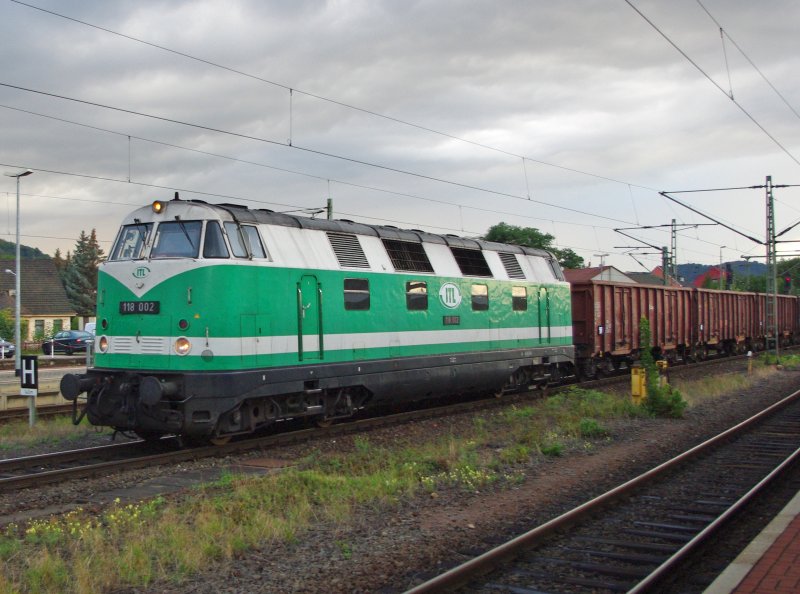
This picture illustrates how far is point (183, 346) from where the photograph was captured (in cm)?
1159

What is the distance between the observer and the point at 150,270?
12.0 m

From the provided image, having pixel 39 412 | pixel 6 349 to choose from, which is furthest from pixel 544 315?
pixel 6 349

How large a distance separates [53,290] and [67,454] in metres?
56.0

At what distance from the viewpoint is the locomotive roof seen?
12.5 m

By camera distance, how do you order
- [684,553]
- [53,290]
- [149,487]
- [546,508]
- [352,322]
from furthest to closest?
[53,290]
[352,322]
[149,487]
[546,508]
[684,553]

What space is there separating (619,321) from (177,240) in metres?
17.5

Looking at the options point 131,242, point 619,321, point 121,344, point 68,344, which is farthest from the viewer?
point 68,344

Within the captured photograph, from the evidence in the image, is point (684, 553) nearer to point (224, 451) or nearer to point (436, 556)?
point (436, 556)

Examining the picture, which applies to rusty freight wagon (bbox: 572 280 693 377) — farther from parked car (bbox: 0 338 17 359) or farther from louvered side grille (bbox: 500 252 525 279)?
parked car (bbox: 0 338 17 359)

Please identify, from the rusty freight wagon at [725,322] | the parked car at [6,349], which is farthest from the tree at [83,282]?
the rusty freight wagon at [725,322]

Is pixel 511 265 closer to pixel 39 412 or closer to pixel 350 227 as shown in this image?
pixel 350 227

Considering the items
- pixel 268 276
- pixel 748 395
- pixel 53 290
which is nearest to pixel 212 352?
pixel 268 276

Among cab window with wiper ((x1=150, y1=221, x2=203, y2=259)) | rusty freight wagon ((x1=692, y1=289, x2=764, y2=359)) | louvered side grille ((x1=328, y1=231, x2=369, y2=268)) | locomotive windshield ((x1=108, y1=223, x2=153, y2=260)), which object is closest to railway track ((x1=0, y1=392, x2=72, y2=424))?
locomotive windshield ((x1=108, y1=223, x2=153, y2=260))

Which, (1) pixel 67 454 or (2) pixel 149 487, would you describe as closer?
(2) pixel 149 487
